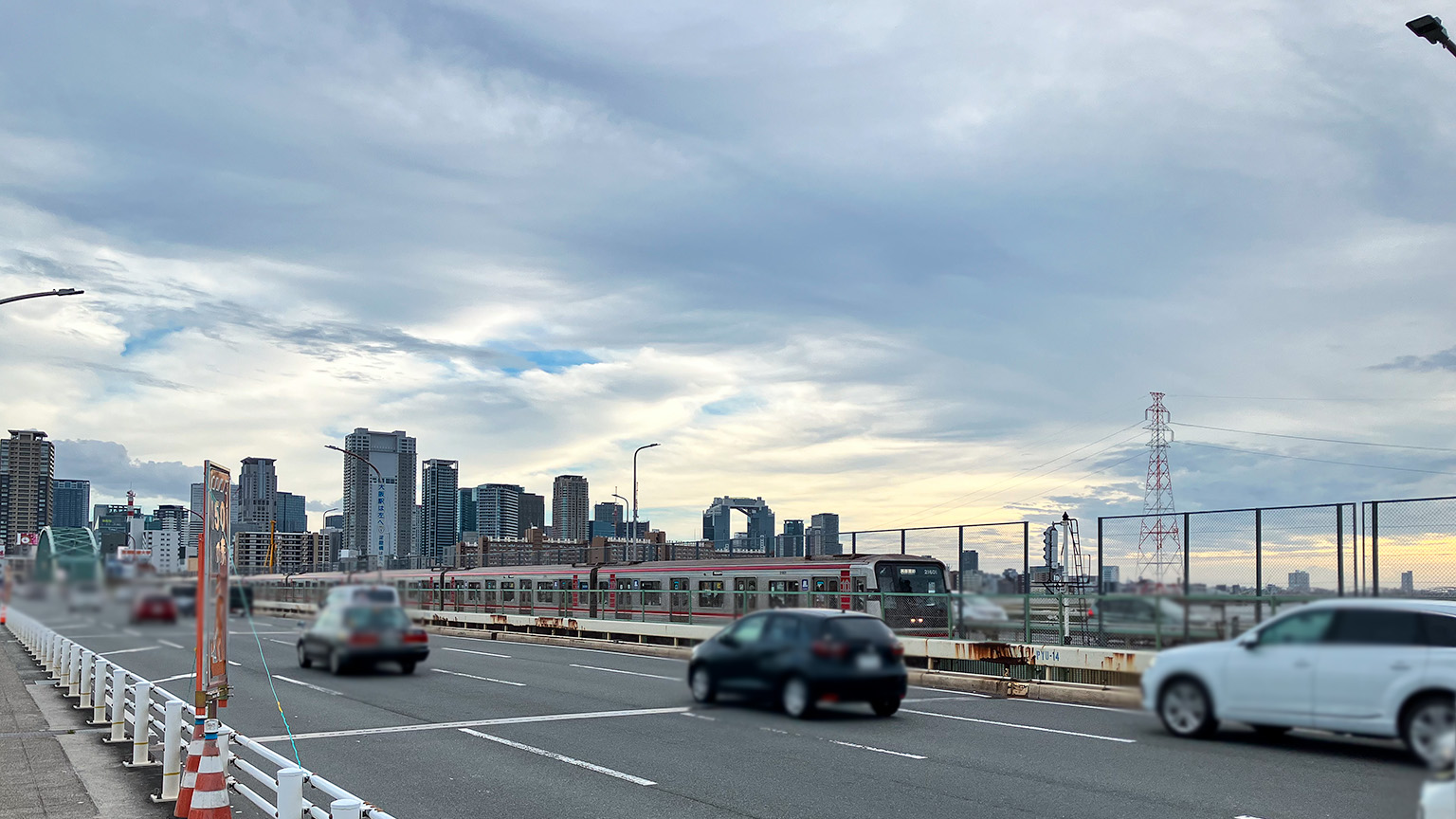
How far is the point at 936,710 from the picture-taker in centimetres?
778

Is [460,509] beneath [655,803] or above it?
above

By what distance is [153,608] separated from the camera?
5996 millimetres

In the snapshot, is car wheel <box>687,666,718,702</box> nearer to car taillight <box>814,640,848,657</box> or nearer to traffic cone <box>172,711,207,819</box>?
car taillight <box>814,640,848,657</box>

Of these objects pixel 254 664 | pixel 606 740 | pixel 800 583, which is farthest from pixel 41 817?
pixel 800 583

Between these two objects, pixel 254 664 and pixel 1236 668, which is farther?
pixel 254 664

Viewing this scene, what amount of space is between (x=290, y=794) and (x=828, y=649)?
9140 mm

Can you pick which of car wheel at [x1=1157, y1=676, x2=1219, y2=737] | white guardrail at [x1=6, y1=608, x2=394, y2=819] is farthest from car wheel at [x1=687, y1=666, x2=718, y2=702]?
white guardrail at [x1=6, y1=608, x2=394, y2=819]

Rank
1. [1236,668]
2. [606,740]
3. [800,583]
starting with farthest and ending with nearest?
[606,740], [800,583], [1236,668]

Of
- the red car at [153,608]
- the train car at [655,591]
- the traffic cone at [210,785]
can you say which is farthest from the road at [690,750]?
the traffic cone at [210,785]

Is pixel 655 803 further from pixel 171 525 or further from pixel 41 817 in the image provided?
pixel 171 525

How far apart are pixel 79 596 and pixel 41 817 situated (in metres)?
11.4

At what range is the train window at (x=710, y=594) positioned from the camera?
464 cm

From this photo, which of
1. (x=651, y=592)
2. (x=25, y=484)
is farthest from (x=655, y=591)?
(x=25, y=484)

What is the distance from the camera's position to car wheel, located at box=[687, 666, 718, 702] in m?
4.11
